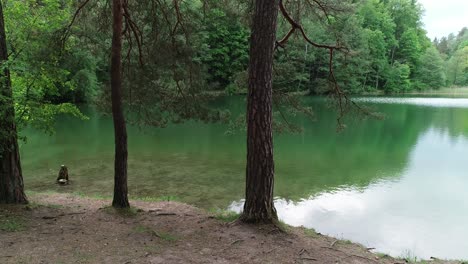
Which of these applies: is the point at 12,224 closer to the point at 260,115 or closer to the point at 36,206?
the point at 36,206

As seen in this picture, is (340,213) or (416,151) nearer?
(340,213)

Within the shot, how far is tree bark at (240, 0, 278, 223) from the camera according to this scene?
5043mm

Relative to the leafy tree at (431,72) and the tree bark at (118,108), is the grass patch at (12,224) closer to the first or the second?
the tree bark at (118,108)

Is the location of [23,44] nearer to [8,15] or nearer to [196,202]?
[8,15]

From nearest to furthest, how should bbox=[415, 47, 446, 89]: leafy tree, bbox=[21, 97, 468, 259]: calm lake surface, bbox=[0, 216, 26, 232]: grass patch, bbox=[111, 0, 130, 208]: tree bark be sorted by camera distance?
1. bbox=[0, 216, 26, 232]: grass patch
2. bbox=[111, 0, 130, 208]: tree bark
3. bbox=[21, 97, 468, 259]: calm lake surface
4. bbox=[415, 47, 446, 89]: leafy tree

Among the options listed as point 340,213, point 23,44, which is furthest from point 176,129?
point 23,44

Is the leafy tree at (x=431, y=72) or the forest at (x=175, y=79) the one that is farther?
the leafy tree at (x=431, y=72)

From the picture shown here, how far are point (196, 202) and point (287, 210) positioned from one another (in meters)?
2.25

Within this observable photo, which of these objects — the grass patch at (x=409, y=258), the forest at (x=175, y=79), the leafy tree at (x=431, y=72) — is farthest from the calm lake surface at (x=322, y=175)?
the leafy tree at (x=431, y=72)

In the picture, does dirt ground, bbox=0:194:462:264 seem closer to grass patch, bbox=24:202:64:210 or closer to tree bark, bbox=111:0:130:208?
grass patch, bbox=24:202:64:210

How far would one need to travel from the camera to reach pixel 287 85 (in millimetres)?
7742

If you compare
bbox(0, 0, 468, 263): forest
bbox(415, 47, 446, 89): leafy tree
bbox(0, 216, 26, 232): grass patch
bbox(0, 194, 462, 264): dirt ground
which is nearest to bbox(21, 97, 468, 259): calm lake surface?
bbox(0, 0, 468, 263): forest

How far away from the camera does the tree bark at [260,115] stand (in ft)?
16.5

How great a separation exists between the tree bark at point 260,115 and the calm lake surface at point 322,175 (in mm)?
3001
